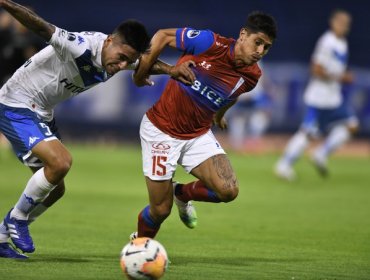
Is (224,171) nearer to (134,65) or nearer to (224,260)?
(224,260)

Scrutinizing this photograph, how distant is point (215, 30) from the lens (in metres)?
24.6

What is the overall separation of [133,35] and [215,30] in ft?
55.4

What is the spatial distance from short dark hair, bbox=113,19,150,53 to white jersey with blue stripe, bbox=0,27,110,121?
0.32 metres

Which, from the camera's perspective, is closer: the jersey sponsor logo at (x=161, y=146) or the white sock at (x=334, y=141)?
the jersey sponsor logo at (x=161, y=146)

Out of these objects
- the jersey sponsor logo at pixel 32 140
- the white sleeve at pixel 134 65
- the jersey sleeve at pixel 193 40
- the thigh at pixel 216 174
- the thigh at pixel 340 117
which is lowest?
the thigh at pixel 340 117

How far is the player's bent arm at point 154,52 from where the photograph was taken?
27.3ft

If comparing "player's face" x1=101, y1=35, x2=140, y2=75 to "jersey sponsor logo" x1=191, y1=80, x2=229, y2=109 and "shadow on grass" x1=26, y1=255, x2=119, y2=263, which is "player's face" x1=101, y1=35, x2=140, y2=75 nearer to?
"jersey sponsor logo" x1=191, y1=80, x2=229, y2=109

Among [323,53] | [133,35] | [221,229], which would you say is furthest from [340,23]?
[133,35]

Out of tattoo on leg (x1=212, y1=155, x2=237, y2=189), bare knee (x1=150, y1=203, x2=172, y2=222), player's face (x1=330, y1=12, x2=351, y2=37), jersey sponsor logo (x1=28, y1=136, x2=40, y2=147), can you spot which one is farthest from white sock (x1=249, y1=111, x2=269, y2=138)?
jersey sponsor logo (x1=28, y1=136, x2=40, y2=147)

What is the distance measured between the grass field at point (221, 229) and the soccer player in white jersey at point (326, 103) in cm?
50

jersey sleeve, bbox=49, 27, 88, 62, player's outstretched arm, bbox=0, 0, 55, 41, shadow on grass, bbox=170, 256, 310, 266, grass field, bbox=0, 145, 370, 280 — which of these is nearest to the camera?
player's outstretched arm, bbox=0, 0, 55, 41

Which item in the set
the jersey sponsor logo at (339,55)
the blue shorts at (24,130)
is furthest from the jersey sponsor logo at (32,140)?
the jersey sponsor logo at (339,55)

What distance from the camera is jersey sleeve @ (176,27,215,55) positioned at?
8.48 m

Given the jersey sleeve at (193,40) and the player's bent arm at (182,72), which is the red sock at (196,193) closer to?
the player's bent arm at (182,72)
